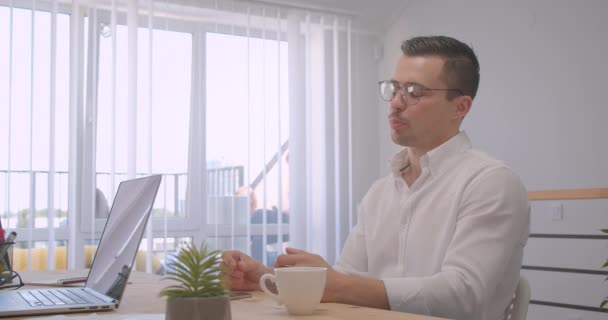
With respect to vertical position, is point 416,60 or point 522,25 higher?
point 522,25

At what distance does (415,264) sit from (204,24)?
2.93 m

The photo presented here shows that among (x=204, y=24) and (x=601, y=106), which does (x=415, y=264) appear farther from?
(x=204, y=24)

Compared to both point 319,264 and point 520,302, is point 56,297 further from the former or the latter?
point 520,302

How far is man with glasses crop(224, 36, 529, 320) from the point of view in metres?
1.27

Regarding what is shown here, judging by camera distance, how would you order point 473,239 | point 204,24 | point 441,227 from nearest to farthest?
1. point 473,239
2. point 441,227
3. point 204,24

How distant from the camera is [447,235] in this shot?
4.86 ft

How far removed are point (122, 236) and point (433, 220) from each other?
70 cm

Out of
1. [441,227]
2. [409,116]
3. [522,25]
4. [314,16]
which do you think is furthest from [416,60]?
[314,16]

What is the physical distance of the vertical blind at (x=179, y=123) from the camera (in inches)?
142

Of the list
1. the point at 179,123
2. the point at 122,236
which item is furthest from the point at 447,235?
the point at 179,123

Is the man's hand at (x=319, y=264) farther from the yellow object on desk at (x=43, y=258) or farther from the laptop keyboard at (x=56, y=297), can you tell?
the yellow object on desk at (x=43, y=258)

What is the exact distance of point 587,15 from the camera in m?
3.50

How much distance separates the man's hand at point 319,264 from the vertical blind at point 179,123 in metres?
2.64

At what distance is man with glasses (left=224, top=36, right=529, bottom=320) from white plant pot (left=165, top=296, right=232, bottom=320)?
1.74ft
